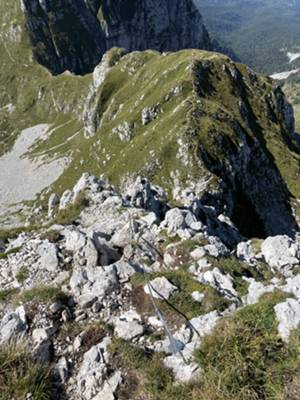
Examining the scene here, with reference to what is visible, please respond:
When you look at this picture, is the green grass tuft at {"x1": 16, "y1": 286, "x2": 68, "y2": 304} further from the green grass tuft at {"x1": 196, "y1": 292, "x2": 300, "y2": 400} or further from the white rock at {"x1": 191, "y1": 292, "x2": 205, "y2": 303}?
the green grass tuft at {"x1": 196, "y1": 292, "x2": 300, "y2": 400}

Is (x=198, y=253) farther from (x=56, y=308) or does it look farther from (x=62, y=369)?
(x=62, y=369)

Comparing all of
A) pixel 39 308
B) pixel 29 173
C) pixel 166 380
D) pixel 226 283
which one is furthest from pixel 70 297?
pixel 29 173

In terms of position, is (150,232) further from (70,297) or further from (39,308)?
(39,308)

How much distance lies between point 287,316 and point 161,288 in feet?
17.5

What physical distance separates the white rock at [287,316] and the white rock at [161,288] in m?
4.54

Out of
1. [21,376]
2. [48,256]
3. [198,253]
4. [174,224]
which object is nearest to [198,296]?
[198,253]

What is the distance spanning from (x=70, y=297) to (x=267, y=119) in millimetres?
112581

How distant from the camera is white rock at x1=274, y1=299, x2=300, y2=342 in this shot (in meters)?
10.7

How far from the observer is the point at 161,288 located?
594 inches

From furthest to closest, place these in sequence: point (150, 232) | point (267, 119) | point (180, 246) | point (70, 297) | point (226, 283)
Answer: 1. point (267, 119)
2. point (150, 232)
3. point (180, 246)
4. point (226, 283)
5. point (70, 297)

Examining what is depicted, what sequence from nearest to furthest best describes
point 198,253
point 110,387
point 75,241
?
1. point 110,387
2. point 75,241
3. point 198,253

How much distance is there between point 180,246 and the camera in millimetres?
A: 20609

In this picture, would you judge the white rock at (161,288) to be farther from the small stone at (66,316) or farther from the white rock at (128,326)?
the small stone at (66,316)

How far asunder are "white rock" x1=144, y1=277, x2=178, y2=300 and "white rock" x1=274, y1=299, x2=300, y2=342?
4536 millimetres
